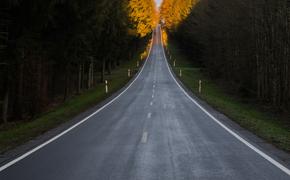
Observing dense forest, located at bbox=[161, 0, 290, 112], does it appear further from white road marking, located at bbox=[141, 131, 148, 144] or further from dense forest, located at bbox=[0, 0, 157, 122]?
white road marking, located at bbox=[141, 131, 148, 144]

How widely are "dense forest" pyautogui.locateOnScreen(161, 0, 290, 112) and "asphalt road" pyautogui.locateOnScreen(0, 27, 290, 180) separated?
13.3 m

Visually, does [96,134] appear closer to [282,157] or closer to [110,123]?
[110,123]

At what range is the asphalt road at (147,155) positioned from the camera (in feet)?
31.7

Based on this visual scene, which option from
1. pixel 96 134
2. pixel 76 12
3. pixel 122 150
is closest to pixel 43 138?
pixel 96 134

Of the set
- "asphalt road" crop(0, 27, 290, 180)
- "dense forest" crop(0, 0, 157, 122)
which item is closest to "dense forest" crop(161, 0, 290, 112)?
"dense forest" crop(0, 0, 157, 122)

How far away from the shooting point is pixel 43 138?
15.9 metres

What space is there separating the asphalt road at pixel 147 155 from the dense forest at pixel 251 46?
13.3 meters

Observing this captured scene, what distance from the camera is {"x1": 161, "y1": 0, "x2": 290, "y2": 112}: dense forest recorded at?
32.1 metres

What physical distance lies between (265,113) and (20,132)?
17677 mm

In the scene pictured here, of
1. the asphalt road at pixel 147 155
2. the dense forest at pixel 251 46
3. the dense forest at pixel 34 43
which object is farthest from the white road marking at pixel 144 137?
the dense forest at pixel 251 46

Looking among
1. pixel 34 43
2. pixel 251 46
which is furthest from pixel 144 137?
pixel 251 46

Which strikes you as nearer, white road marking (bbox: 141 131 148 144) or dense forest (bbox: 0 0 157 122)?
white road marking (bbox: 141 131 148 144)

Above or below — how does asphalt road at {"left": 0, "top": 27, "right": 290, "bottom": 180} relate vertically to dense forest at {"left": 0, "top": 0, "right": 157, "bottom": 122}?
below

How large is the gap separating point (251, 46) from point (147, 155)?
102 feet
